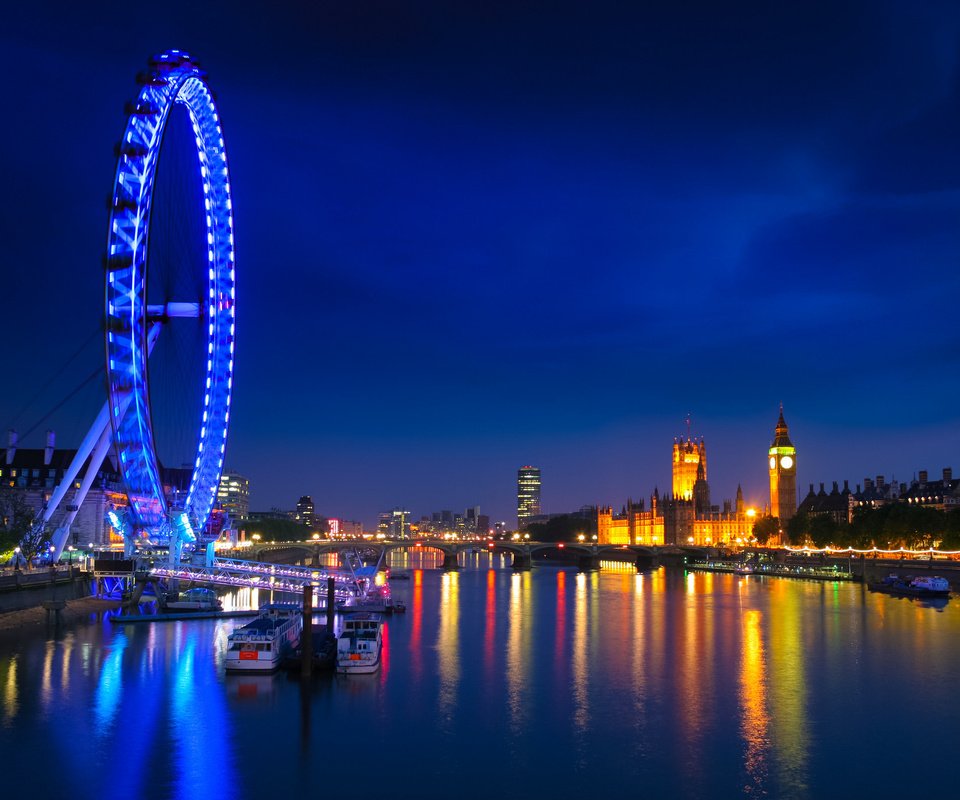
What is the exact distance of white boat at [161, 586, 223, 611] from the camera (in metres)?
61.8

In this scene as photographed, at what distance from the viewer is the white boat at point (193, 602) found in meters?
61.8

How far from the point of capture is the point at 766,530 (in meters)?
171

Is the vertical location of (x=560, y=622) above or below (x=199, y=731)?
above

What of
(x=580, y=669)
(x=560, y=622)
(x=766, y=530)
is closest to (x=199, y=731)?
(x=580, y=669)

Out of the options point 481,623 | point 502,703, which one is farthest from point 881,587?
point 502,703

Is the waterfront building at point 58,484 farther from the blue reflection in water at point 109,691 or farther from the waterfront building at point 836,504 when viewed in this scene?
the waterfront building at point 836,504

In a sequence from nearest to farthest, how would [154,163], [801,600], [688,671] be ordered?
[688,671]
[154,163]
[801,600]

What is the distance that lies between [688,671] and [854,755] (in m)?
13.6

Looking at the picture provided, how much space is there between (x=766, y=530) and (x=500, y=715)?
142422 mm

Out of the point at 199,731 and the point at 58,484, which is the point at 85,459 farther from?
the point at 199,731

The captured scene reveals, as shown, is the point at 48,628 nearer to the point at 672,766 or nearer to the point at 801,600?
the point at 672,766

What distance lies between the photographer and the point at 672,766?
29656 millimetres

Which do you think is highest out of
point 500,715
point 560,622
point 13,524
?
point 13,524

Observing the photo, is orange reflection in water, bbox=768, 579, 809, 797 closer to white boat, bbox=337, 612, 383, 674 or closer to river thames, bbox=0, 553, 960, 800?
river thames, bbox=0, 553, 960, 800
